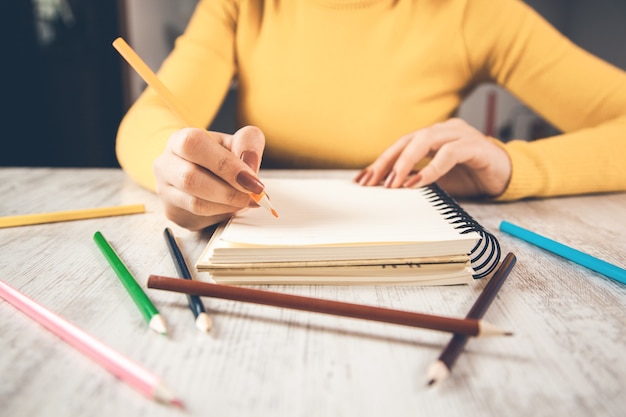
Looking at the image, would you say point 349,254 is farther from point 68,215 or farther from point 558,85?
point 558,85

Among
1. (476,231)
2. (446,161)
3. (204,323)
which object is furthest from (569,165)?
(204,323)

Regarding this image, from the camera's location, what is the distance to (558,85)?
80 centimetres

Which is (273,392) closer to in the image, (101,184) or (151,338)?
(151,338)

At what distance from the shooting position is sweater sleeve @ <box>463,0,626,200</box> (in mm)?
626

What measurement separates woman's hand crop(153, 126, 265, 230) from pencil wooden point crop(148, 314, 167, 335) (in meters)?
0.14

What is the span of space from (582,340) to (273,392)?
0.64 feet

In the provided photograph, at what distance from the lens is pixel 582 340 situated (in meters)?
0.27

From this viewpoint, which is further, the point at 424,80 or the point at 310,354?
the point at 424,80

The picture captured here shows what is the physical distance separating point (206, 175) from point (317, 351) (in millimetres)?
199

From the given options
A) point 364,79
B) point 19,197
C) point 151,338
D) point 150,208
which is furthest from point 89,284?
point 364,79

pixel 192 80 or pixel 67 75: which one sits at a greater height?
pixel 192 80

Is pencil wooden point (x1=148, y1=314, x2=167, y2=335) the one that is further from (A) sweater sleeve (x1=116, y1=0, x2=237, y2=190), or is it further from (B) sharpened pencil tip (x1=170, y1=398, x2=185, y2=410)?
(A) sweater sleeve (x1=116, y1=0, x2=237, y2=190)

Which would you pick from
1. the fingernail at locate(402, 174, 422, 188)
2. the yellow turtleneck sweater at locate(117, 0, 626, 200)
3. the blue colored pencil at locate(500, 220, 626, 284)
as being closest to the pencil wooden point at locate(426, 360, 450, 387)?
the blue colored pencil at locate(500, 220, 626, 284)

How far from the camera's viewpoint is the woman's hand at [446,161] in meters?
0.54
